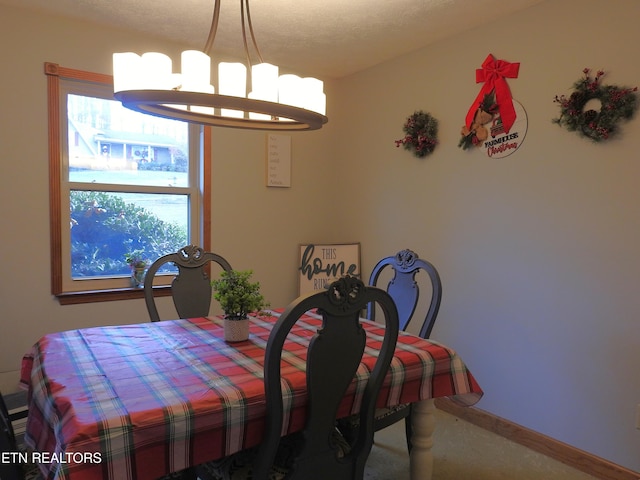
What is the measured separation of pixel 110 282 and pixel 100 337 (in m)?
1.19

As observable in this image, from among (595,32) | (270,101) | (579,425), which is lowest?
(579,425)

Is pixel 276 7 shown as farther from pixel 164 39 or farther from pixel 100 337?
pixel 100 337

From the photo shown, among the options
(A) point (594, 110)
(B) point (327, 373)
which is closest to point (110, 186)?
(B) point (327, 373)

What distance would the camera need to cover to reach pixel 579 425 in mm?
2303

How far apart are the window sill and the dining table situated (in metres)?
0.96

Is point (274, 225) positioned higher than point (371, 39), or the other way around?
point (371, 39)

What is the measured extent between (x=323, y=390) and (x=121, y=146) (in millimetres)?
2302

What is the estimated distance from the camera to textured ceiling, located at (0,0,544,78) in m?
2.39

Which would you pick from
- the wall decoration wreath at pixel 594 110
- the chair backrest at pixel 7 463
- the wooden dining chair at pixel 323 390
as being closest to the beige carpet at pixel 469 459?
the wooden dining chair at pixel 323 390

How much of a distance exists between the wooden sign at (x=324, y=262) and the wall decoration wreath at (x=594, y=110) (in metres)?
1.76

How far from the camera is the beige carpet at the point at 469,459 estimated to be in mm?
2232

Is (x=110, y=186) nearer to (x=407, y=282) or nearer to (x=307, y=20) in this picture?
(x=307, y=20)

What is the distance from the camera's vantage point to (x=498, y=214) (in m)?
2.63

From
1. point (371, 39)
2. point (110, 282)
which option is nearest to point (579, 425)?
point (371, 39)
